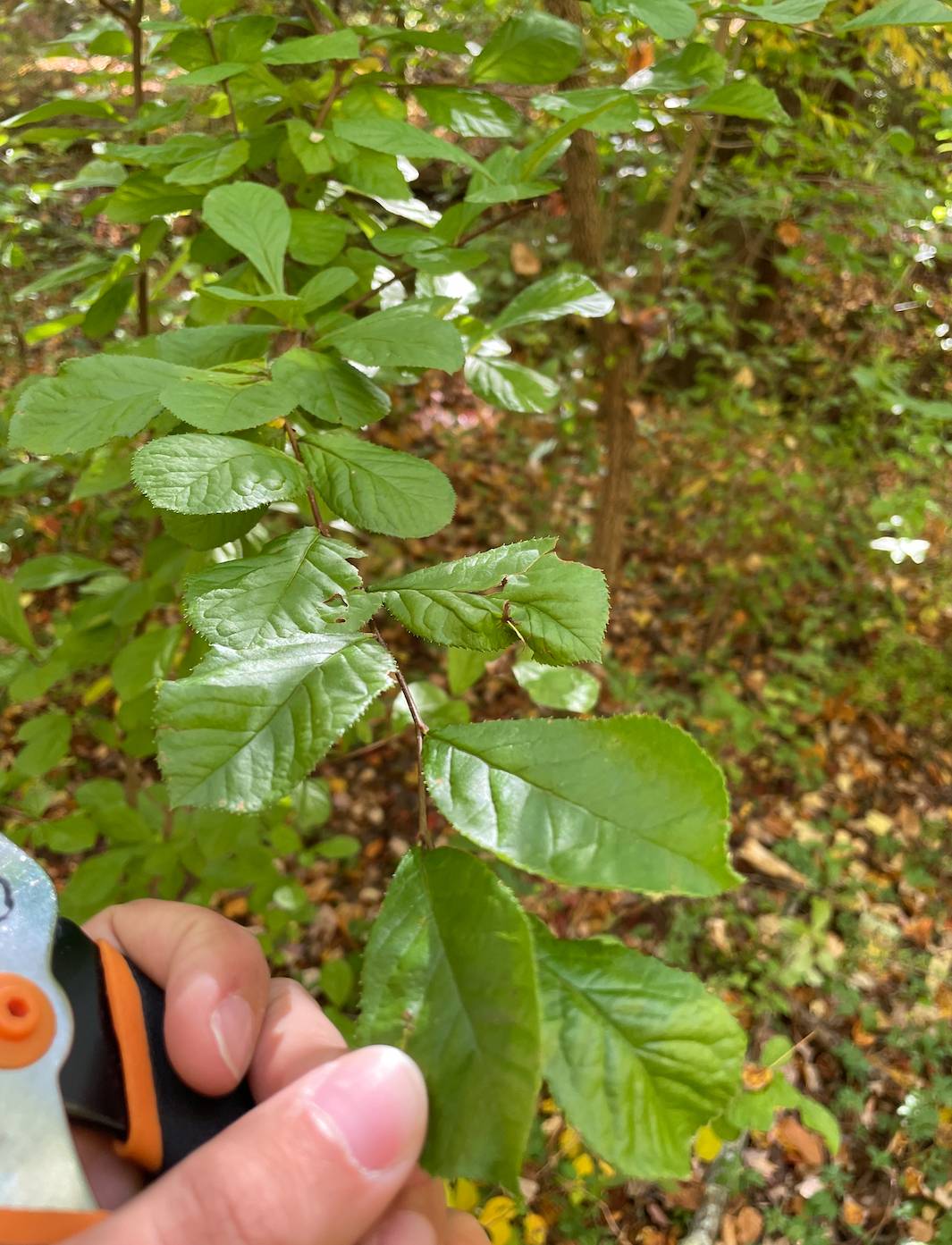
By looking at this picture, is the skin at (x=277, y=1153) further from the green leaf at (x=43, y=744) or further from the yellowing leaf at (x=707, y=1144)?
the yellowing leaf at (x=707, y=1144)

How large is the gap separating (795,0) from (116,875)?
5.19ft

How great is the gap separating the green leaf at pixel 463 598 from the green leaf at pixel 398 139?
48 centimetres

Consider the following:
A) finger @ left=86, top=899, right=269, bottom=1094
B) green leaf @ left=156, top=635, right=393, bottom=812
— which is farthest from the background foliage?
finger @ left=86, top=899, right=269, bottom=1094

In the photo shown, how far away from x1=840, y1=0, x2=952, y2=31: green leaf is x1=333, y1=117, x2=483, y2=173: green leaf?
0.43 meters

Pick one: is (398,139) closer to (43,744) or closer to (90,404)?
(90,404)

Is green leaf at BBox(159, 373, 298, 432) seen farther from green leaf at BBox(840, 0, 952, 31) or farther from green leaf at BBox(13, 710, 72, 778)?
green leaf at BBox(13, 710, 72, 778)

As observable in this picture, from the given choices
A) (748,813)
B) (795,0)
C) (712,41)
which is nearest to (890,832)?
(748,813)

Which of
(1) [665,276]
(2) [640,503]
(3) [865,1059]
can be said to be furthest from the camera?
(2) [640,503]

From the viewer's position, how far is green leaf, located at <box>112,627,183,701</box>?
1225mm

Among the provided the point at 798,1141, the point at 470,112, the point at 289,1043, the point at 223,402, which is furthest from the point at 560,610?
the point at 798,1141

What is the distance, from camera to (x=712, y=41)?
218 cm

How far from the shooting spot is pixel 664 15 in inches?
33.0

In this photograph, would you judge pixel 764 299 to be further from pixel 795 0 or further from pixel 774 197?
pixel 795 0

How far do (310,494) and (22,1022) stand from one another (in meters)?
0.47
